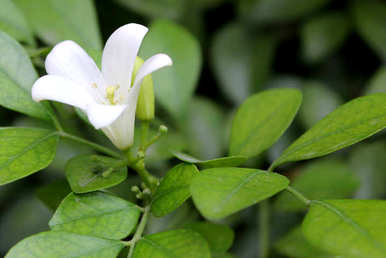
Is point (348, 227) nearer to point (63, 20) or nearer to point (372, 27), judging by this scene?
point (63, 20)

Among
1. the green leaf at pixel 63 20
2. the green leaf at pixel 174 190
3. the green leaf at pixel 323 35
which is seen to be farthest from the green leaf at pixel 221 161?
the green leaf at pixel 323 35

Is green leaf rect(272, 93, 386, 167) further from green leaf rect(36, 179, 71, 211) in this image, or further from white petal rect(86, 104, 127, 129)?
green leaf rect(36, 179, 71, 211)

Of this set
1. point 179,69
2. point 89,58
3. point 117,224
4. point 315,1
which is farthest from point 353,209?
point 315,1

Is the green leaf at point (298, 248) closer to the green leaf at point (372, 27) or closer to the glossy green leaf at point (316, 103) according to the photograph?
the glossy green leaf at point (316, 103)

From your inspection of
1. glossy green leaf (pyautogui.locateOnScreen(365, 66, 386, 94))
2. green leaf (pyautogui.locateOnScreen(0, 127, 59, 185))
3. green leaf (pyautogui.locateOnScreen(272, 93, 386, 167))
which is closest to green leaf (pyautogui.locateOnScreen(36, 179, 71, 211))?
green leaf (pyautogui.locateOnScreen(0, 127, 59, 185))

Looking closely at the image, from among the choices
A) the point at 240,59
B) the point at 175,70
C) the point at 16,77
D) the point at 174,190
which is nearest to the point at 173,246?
the point at 174,190
